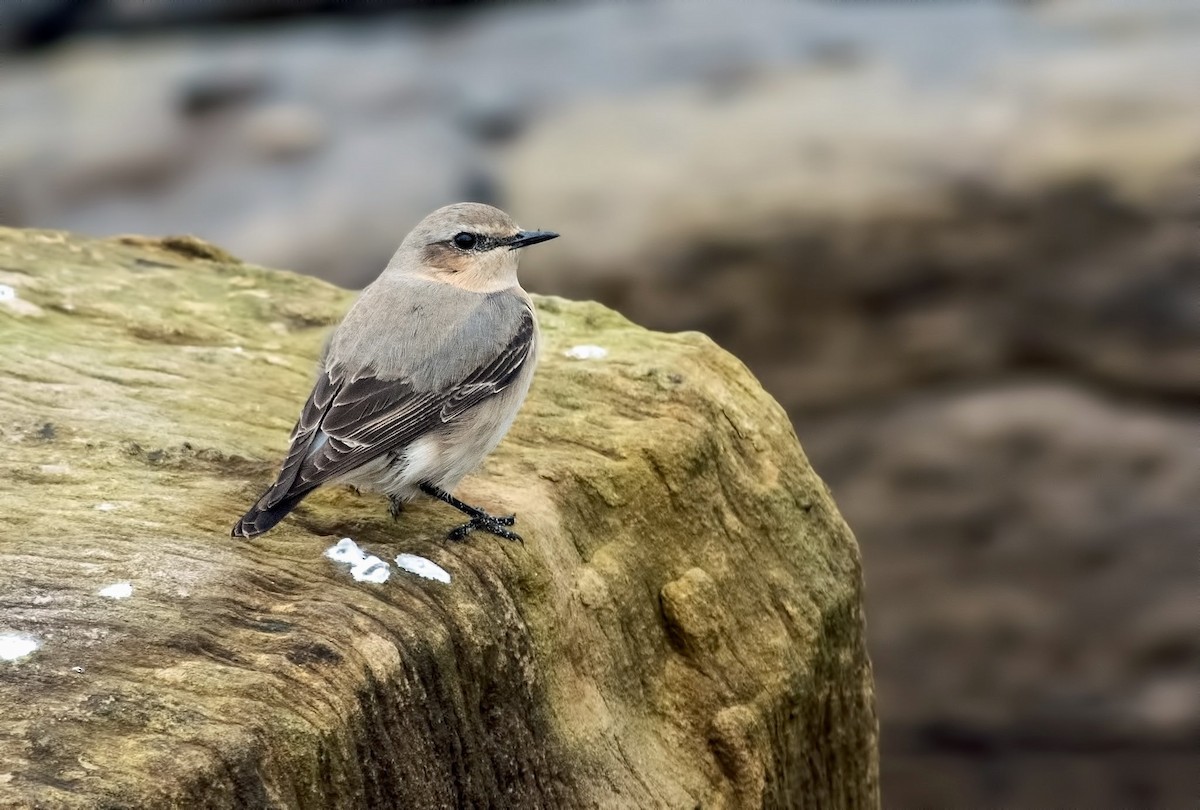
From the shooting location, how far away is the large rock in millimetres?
3520

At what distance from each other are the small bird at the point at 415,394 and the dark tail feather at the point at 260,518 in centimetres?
4

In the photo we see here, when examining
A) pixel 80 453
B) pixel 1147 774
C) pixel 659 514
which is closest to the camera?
pixel 80 453

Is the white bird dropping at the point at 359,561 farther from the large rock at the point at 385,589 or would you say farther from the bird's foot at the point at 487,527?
the bird's foot at the point at 487,527

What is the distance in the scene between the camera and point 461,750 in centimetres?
407

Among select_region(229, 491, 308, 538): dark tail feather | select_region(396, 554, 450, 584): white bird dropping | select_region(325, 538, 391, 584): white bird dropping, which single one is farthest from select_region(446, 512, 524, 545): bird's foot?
select_region(229, 491, 308, 538): dark tail feather

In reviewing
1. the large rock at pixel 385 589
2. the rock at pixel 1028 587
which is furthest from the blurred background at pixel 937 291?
the large rock at pixel 385 589

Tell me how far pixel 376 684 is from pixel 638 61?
7.72m

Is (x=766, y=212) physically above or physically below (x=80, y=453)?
above

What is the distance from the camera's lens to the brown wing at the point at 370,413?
4.44 m

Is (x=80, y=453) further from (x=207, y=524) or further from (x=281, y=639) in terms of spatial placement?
(x=281, y=639)

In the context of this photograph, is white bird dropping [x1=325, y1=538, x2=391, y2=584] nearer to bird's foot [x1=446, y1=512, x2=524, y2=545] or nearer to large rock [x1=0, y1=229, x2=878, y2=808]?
large rock [x1=0, y1=229, x2=878, y2=808]

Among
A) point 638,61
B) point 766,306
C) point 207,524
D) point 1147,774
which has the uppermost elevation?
point 638,61

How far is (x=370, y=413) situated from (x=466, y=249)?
41.5 inches

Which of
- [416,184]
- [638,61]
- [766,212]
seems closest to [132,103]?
[416,184]
